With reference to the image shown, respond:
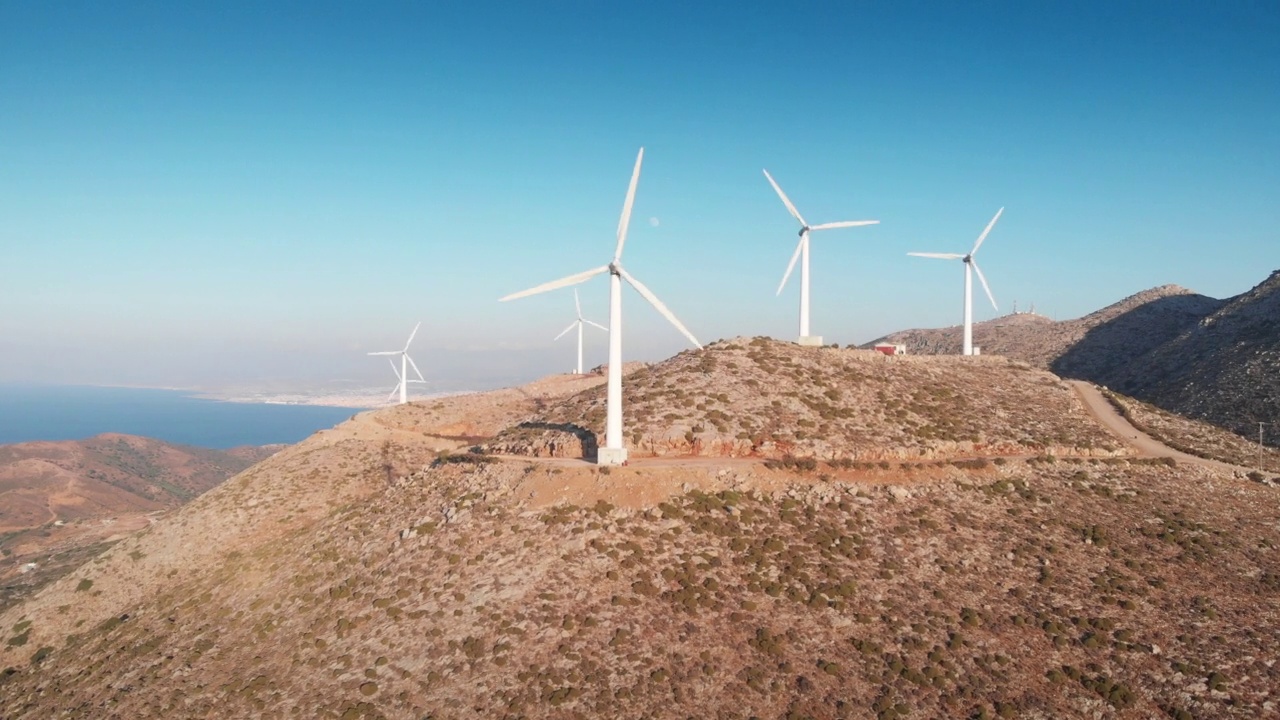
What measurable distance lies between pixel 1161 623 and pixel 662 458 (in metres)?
31.8

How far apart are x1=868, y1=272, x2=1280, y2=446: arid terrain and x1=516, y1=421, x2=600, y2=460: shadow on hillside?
80795 millimetres

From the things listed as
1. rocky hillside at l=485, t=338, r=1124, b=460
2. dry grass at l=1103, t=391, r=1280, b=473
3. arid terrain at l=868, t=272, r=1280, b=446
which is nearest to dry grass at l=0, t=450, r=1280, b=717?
rocky hillside at l=485, t=338, r=1124, b=460

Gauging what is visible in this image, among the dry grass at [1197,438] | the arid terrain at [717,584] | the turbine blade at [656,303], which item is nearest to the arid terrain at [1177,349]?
the dry grass at [1197,438]

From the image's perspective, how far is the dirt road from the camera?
62844 mm

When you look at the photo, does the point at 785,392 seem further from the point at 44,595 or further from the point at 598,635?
the point at 44,595

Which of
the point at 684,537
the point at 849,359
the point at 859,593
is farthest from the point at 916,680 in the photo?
the point at 849,359

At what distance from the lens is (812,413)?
204ft

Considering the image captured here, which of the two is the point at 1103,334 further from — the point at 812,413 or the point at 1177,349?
the point at 812,413

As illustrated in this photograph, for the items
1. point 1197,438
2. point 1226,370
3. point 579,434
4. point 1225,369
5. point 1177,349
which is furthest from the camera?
point 1177,349

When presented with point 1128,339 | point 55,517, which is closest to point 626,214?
point 1128,339

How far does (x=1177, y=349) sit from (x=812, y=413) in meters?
113

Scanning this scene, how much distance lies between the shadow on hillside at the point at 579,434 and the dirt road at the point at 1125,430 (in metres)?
51.9

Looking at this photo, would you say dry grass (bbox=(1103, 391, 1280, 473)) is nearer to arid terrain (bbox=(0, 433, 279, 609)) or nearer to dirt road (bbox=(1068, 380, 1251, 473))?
dirt road (bbox=(1068, 380, 1251, 473))

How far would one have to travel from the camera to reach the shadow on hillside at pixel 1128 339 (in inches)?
5600
